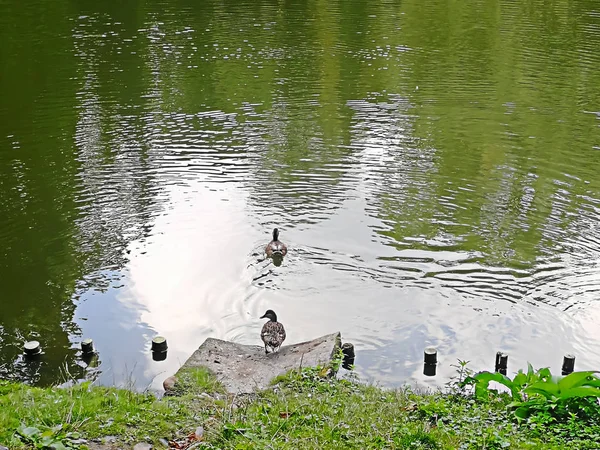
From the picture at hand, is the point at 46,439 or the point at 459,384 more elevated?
the point at 46,439

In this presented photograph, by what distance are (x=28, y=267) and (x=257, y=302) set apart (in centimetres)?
405

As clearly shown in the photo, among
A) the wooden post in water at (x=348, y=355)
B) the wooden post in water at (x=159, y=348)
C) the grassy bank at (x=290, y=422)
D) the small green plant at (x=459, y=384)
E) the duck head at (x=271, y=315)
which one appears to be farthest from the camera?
the duck head at (x=271, y=315)

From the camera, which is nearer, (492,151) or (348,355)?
(348,355)

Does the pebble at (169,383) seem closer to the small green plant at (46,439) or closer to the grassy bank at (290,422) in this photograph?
the grassy bank at (290,422)

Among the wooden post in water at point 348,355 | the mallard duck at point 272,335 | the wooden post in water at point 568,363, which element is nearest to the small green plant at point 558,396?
the wooden post in water at point 568,363

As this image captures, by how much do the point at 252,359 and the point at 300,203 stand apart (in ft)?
17.2

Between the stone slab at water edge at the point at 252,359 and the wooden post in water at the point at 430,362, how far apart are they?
1228mm

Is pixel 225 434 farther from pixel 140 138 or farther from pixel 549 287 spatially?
pixel 140 138

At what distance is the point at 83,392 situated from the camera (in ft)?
21.3

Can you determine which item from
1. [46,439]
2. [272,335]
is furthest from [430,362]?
[46,439]

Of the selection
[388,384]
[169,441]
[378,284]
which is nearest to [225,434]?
[169,441]

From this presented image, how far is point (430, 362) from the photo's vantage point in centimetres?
882

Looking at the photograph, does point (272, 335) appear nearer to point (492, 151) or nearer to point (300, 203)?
point (300, 203)

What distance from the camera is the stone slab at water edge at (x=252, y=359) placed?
26.6 feet
